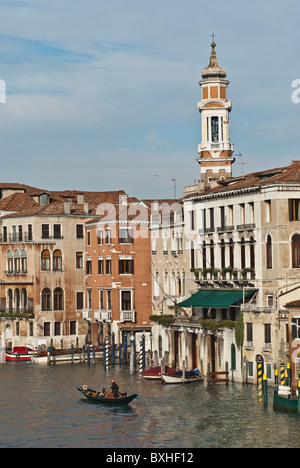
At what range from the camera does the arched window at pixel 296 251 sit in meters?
59.5

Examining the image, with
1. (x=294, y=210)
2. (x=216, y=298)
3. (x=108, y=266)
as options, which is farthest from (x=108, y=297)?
(x=294, y=210)

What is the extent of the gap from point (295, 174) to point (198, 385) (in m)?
13.9

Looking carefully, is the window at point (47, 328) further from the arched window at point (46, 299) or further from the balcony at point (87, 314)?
the balcony at point (87, 314)

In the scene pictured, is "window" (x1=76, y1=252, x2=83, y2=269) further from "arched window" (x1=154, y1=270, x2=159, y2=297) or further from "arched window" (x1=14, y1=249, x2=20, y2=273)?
"arched window" (x1=154, y1=270, x2=159, y2=297)

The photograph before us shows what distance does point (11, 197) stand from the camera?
95250 millimetres

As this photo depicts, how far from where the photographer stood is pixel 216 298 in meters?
64.4

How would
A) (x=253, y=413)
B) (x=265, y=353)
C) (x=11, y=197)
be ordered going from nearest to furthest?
(x=253, y=413)
(x=265, y=353)
(x=11, y=197)

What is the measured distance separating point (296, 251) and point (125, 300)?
80.4ft

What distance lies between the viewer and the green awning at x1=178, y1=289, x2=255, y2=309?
6184cm

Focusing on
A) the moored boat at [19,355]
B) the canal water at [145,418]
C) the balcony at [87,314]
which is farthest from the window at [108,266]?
the canal water at [145,418]
